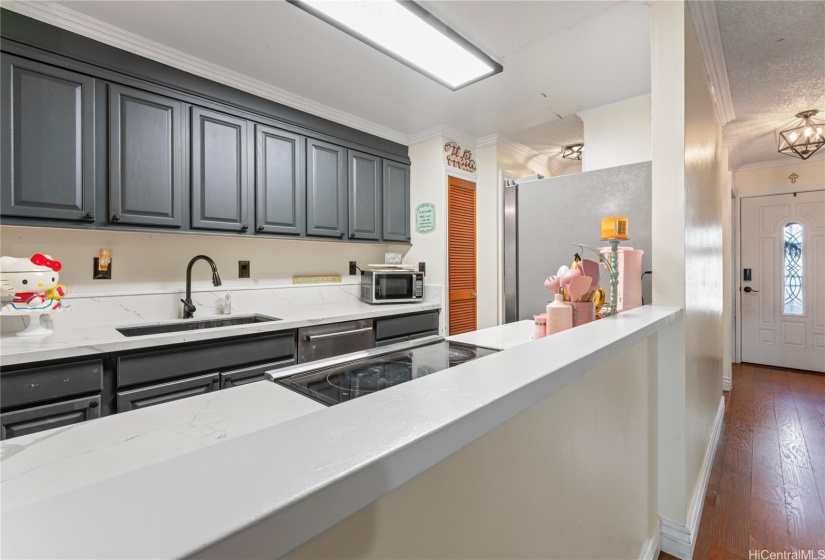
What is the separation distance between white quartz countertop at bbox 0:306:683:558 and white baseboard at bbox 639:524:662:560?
5.04 ft

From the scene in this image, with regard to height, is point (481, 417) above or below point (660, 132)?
below

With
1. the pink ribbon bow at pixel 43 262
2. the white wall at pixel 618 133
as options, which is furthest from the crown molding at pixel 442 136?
the pink ribbon bow at pixel 43 262

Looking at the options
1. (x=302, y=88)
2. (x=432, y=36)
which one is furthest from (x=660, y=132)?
(x=302, y=88)

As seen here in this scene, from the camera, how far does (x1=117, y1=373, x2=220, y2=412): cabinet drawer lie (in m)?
1.70

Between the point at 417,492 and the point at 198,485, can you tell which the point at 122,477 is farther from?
the point at 417,492

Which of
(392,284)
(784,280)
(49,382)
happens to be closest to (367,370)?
(49,382)

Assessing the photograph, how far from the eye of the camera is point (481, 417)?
50 centimetres

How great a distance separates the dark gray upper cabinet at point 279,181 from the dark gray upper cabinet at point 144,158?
48 cm

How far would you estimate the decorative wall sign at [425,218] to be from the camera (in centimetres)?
344

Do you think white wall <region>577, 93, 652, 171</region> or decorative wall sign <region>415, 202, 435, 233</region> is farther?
decorative wall sign <region>415, 202, 435, 233</region>

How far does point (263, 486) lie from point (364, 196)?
10.0 feet

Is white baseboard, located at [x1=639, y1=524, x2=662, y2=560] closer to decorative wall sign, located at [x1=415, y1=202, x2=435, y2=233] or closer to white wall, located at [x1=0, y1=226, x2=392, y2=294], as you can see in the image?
decorative wall sign, located at [x1=415, y1=202, x2=435, y2=233]

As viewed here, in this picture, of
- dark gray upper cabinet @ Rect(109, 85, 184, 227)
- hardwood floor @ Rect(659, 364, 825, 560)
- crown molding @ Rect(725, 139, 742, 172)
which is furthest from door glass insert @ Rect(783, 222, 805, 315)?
dark gray upper cabinet @ Rect(109, 85, 184, 227)

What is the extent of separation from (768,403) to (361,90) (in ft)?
14.3
